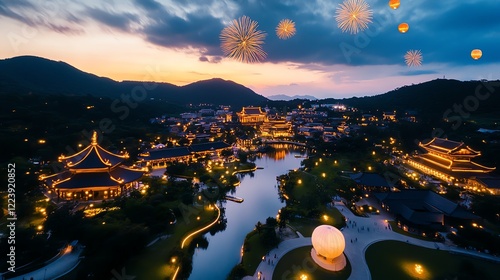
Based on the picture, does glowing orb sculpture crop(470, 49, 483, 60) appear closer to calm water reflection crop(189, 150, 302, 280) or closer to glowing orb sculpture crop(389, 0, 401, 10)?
glowing orb sculpture crop(389, 0, 401, 10)

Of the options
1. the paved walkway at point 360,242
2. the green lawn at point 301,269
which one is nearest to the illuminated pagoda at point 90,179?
the paved walkway at point 360,242

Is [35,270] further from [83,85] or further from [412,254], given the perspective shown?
[83,85]

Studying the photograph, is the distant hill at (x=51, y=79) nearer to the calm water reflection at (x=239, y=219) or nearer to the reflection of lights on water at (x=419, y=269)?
the calm water reflection at (x=239, y=219)

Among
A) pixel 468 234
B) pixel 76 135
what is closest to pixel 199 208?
pixel 468 234

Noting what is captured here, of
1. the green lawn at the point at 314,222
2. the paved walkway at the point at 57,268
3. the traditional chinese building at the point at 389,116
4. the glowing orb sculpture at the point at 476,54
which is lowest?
the green lawn at the point at 314,222

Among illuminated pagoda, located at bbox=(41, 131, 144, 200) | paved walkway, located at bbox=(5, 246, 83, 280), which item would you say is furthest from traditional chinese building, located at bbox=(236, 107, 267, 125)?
paved walkway, located at bbox=(5, 246, 83, 280)

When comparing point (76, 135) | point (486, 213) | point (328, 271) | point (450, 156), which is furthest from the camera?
point (76, 135)

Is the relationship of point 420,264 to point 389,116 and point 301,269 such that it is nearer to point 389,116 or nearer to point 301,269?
point 301,269
